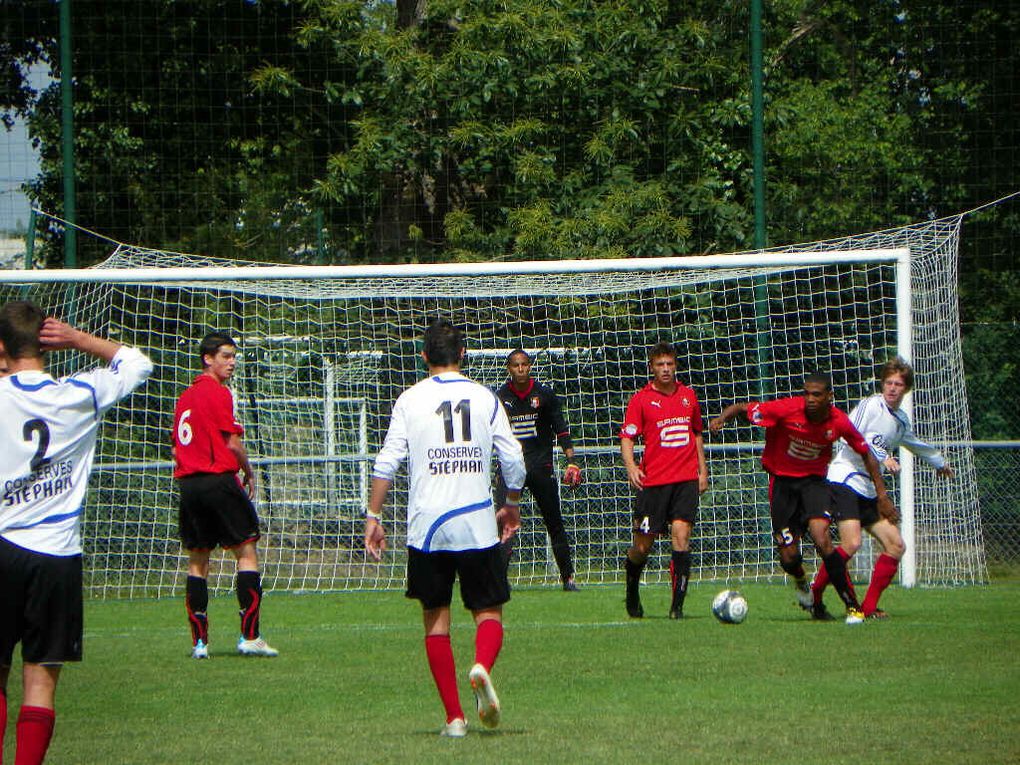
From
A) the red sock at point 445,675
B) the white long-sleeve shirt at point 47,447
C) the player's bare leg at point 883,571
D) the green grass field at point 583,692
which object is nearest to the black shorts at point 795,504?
the player's bare leg at point 883,571

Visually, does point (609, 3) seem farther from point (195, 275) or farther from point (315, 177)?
point (195, 275)

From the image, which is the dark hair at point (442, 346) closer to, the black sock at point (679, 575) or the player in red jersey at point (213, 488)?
the player in red jersey at point (213, 488)

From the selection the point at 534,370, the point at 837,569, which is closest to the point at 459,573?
the point at 837,569

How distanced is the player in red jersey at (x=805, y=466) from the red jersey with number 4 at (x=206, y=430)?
3446 millimetres

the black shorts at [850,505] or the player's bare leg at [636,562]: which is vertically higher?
the black shorts at [850,505]

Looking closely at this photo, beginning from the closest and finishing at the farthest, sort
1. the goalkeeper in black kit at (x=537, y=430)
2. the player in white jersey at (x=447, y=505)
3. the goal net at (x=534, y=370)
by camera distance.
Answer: the player in white jersey at (x=447, y=505)
the goalkeeper in black kit at (x=537, y=430)
the goal net at (x=534, y=370)

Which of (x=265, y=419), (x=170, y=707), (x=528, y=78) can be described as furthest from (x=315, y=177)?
(x=170, y=707)

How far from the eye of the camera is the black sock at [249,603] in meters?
8.91

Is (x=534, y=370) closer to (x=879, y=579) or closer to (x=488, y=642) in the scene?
(x=879, y=579)

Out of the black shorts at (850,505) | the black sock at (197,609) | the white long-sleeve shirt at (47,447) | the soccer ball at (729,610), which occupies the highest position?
the white long-sleeve shirt at (47,447)

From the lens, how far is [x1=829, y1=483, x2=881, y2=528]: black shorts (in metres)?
10.5

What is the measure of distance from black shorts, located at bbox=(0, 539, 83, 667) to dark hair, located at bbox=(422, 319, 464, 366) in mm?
1999

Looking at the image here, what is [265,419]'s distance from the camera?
14633 millimetres

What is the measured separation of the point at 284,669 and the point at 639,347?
7382 millimetres
